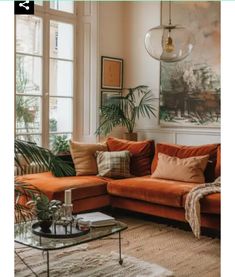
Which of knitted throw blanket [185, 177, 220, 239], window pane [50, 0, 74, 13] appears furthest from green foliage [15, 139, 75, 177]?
window pane [50, 0, 74, 13]

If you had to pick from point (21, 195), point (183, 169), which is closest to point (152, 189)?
point (183, 169)

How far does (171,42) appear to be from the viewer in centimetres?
385

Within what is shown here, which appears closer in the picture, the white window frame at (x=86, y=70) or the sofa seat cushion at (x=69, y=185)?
the sofa seat cushion at (x=69, y=185)

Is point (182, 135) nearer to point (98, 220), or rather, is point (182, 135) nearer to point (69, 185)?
point (69, 185)

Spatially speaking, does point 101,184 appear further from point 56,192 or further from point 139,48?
point 139,48

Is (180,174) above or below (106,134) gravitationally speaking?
below

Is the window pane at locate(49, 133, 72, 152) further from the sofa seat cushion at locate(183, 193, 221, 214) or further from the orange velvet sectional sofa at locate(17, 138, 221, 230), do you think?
the sofa seat cushion at locate(183, 193, 221, 214)

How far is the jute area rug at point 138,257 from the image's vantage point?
9.70 feet

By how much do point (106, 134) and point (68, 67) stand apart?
1.11 meters

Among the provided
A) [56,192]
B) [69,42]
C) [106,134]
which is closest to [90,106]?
[106,134]

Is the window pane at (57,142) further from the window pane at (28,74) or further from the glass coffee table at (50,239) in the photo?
the glass coffee table at (50,239)

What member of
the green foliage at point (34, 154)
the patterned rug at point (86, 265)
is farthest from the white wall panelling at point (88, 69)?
the green foliage at point (34, 154)

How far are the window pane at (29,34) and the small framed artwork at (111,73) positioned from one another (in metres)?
0.96

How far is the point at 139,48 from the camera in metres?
5.91
